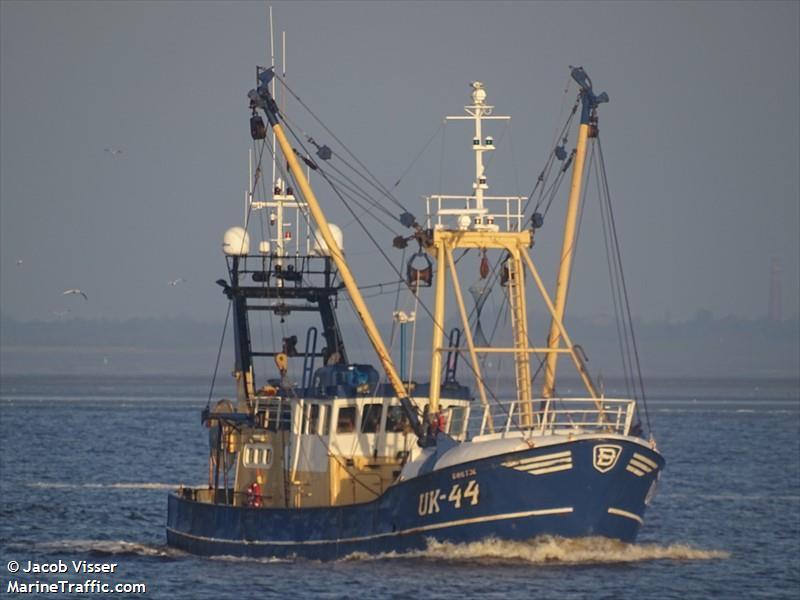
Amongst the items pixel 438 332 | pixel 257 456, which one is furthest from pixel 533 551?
pixel 257 456

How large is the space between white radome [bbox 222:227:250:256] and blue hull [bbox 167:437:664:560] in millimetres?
11098

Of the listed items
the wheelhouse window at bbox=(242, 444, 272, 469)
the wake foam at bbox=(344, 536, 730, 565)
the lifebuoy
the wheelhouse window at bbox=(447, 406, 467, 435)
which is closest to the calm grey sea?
the wake foam at bbox=(344, 536, 730, 565)

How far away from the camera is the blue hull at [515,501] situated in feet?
133

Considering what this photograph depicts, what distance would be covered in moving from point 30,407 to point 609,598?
139 meters

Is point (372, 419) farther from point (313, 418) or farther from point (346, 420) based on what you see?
point (313, 418)

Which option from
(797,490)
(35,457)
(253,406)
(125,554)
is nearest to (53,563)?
(125,554)

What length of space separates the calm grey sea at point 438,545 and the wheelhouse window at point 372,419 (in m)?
4.06

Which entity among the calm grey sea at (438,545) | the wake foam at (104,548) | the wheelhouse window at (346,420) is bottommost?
the wake foam at (104,548)

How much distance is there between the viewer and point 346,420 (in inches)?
1829

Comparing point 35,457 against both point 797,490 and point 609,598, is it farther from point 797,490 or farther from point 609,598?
point 609,598

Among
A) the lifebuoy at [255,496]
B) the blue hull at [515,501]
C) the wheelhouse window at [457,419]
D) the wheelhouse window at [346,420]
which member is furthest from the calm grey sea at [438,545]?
the wheelhouse window at [457,419]

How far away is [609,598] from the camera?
1491 inches

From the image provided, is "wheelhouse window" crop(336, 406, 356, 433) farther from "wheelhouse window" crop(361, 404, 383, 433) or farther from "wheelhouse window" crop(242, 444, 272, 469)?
"wheelhouse window" crop(242, 444, 272, 469)

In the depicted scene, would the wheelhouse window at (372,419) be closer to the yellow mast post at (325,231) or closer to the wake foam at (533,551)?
the yellow mast post at (325,231)
